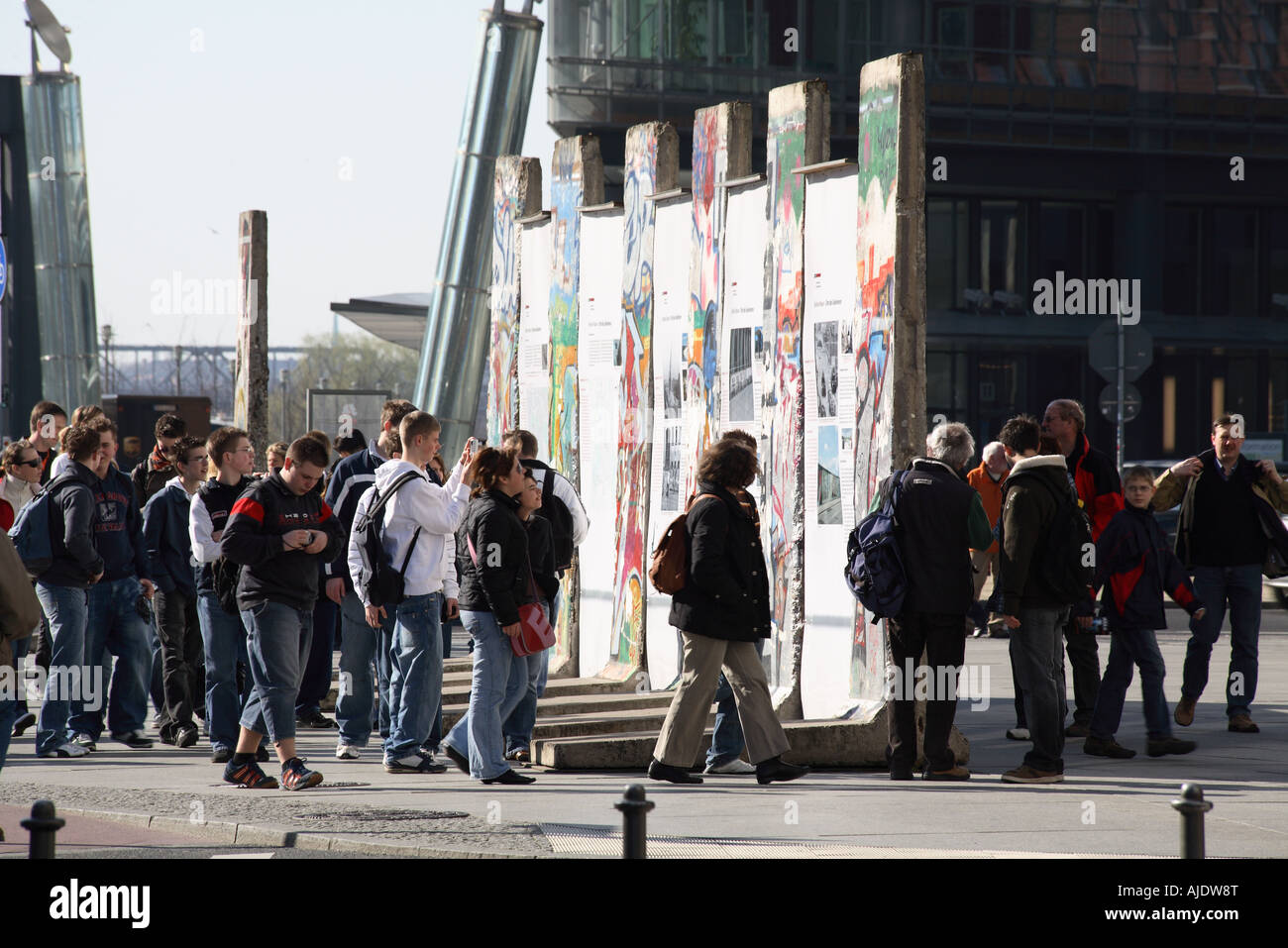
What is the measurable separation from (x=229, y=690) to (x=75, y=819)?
6.30ft

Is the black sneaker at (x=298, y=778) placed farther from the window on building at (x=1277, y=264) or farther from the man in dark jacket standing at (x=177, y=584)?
the window on building at (x=1277, y=264)

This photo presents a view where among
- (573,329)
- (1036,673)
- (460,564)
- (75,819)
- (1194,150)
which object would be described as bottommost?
(75,819)

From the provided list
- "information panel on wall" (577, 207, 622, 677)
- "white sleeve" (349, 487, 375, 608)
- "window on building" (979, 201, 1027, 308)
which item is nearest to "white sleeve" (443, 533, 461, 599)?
"white sleeve" (349, 487, 375, 608)

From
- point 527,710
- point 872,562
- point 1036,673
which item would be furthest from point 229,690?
point 1036,673

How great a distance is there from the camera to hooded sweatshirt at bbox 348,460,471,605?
9.59 metres

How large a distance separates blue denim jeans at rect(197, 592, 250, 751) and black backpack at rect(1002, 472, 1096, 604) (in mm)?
4403

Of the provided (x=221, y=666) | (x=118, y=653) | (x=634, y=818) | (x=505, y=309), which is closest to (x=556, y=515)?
(x=221, y=666)

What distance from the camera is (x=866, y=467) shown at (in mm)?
10227

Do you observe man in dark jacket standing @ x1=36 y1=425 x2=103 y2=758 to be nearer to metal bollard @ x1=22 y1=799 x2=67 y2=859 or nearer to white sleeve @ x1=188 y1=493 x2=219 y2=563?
white sleeve @ x1=188 y1=493 x2=219 y2=563

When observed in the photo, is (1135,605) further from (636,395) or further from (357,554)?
(357,554)

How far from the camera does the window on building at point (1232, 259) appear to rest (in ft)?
129

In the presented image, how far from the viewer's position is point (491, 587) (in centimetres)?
902
